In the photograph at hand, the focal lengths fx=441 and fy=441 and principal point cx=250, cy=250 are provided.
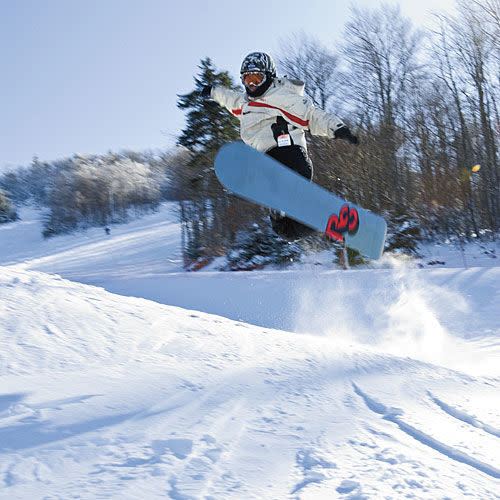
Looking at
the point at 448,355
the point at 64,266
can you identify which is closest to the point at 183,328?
the point at 448,355

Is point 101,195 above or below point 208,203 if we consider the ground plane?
above

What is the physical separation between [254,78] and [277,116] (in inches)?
14.2

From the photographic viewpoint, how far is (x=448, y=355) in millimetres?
5242

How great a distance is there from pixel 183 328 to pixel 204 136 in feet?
22.6

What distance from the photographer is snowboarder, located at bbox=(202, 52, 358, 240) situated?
365 centimetres

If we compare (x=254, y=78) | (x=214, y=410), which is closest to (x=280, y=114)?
(x=254, y=78)

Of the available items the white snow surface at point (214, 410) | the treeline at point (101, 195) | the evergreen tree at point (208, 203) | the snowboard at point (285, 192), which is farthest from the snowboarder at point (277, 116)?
the treeline at point (101, 195)

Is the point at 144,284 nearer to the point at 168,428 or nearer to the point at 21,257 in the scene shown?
the point at 168,428

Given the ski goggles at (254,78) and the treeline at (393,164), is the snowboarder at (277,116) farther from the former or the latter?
the treeline at (393,164)

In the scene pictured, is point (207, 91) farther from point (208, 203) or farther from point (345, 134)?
point (208, 203)

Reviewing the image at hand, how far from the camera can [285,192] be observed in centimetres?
369

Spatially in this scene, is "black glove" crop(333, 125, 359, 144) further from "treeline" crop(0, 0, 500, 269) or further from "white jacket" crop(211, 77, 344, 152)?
"treeline" crop(0, 0, 500, 269)

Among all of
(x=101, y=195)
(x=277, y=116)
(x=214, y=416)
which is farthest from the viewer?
(x=101, y=195)

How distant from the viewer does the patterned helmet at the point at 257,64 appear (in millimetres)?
3627
